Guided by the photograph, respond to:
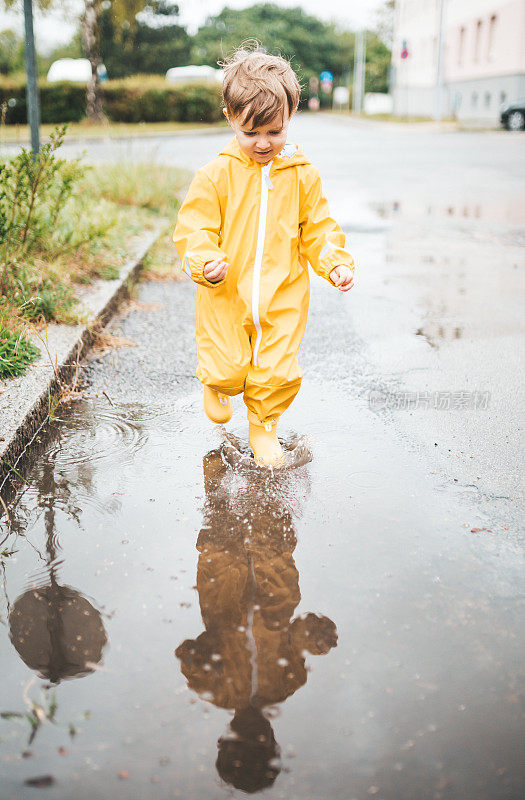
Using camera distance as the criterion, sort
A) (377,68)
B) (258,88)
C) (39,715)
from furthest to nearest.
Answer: (377,68) < (258,88) < (39,715)

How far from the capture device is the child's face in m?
2.59

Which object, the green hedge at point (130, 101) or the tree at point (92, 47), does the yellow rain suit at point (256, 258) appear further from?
the green hedge at point (130, 101)

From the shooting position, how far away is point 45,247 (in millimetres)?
5070

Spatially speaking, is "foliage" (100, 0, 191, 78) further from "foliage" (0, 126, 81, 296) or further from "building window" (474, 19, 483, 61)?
"foliage" (0, 126, 81, 296)

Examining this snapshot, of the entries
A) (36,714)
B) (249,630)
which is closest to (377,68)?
(249,630)

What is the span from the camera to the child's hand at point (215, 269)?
8.45 feet

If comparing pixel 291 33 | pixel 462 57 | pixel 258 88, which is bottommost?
pixel 258 88

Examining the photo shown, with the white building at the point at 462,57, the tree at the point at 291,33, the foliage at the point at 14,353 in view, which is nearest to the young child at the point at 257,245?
the foliage at the point at 14,353

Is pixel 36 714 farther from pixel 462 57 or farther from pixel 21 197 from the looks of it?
pixel 462 57

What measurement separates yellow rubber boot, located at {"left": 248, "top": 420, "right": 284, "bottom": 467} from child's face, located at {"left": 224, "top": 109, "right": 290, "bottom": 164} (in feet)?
3.25

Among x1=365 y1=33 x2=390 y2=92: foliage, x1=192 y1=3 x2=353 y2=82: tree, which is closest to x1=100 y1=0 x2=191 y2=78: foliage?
x1=192 y1=3 x2=353 y2=82: tree

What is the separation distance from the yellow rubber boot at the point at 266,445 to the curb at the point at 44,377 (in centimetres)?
90

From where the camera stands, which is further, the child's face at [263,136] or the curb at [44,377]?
the curb at [44,377]

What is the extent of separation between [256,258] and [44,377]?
4.22 feet
